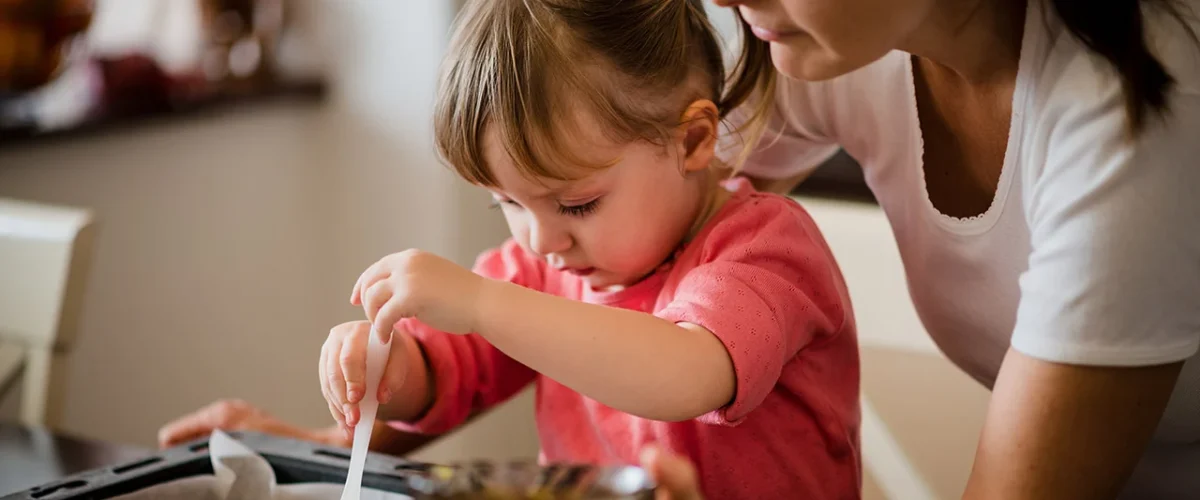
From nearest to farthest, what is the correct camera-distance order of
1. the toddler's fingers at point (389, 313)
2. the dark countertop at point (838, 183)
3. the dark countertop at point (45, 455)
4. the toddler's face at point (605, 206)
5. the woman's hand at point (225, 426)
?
the toddler's fingers at point (389, 313), the toddler's face at point (605, 206), the dark countertop at point (45, 455), the woman's hand at point (225, 426), the dark countertop at point (838, 183)

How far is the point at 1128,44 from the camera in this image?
28.4 inches

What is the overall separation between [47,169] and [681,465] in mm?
1362

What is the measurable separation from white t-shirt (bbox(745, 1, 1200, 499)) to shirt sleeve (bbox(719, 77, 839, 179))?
12 centimetres

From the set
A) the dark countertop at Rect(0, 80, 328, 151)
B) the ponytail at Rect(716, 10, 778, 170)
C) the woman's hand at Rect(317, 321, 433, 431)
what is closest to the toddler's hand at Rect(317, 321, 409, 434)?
the woman's hand at Rect(317, 321, 433, 431)

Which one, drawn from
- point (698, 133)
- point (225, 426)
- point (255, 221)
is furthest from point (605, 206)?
point (255, 221)

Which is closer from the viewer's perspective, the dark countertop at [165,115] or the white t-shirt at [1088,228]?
the white t-shirt at [1088,228]

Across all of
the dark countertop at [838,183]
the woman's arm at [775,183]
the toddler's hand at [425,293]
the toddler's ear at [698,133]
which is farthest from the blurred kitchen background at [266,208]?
the toddler's hand at [425,293]

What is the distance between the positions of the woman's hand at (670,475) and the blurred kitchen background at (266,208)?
3.15ft

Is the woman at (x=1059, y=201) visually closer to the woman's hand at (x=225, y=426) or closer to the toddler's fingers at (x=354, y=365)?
the toddler's fingers at (x=354, y=365)

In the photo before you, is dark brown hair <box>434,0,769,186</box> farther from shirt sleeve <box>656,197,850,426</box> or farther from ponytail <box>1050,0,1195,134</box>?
ponytail <box>1050,0,1195,134</box>

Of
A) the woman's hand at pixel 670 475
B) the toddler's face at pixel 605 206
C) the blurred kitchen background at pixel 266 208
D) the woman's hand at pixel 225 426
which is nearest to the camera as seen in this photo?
the woman's hand at pixel 670 475

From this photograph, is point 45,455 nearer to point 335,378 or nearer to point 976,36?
point 335,378

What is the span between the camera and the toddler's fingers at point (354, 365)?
2.50 ft

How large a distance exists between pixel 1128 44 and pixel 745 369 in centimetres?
32
